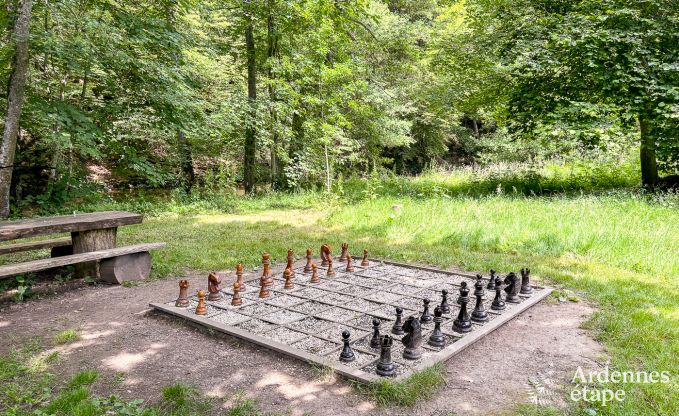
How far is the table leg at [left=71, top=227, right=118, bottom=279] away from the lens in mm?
5438

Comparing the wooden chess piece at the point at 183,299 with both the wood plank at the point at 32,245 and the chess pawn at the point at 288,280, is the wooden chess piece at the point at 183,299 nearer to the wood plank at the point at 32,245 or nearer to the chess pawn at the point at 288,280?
the chess pawn at the point at 288,280

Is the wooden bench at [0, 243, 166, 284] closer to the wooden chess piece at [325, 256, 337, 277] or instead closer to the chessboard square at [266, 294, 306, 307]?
the chessboard square at [266, 294, 306, 307]

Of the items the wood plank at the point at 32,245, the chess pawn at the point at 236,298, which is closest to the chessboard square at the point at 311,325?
the chess pawn at the point at 236,298

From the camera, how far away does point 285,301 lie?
15.3ft

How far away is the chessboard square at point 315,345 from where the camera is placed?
347 cm

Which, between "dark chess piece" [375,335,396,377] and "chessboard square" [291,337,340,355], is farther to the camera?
"chessboard square" [291,337,340,355]

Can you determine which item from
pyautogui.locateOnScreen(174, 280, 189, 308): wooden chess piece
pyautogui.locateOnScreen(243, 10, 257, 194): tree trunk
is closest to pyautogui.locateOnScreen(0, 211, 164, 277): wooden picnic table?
pyautogui.locateOnScreen(174, 280, 189, 308): wooden chess piece

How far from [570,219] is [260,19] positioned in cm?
1040

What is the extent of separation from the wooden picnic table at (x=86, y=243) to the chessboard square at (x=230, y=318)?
1.93m

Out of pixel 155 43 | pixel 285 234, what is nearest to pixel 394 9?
pixel 155 43

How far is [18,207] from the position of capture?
10.3 metres

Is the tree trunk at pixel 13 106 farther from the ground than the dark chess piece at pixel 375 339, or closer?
farther from the ground

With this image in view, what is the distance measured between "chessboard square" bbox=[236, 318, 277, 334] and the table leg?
8.36 ft

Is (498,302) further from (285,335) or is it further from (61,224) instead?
(61,224)
